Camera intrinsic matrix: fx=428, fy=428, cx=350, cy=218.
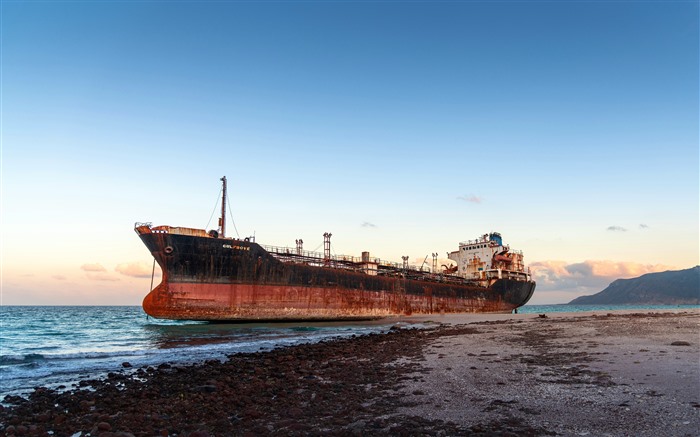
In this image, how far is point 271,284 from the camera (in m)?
33.6

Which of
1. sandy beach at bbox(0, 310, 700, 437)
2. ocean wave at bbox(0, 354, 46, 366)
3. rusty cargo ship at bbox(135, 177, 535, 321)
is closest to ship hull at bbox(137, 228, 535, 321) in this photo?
rusty cargo ship at bbox(135, 177, 535, 321)

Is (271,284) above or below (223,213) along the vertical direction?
below

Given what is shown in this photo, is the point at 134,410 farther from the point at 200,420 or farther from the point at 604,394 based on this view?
the point at 604,394

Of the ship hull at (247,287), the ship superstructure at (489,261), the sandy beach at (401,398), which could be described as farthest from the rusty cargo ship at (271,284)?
the sandy beach at (401,398)

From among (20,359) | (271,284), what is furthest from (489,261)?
(20,359)

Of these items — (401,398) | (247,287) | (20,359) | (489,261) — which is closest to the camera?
(401,398)

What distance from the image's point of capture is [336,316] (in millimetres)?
38062

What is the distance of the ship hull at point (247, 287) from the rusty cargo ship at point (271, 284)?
0.07 m

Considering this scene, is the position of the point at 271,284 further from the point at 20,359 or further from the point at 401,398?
the point at 401,398

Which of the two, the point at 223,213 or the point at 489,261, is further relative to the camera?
the point at 489,261

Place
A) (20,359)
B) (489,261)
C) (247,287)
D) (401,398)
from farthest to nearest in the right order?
(489,261) → (247,287) → (20,359) → (401,398)

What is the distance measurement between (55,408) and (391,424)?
20.8 ft

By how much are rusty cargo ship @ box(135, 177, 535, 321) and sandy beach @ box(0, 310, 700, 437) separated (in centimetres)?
1885

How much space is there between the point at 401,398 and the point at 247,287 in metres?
26.4
